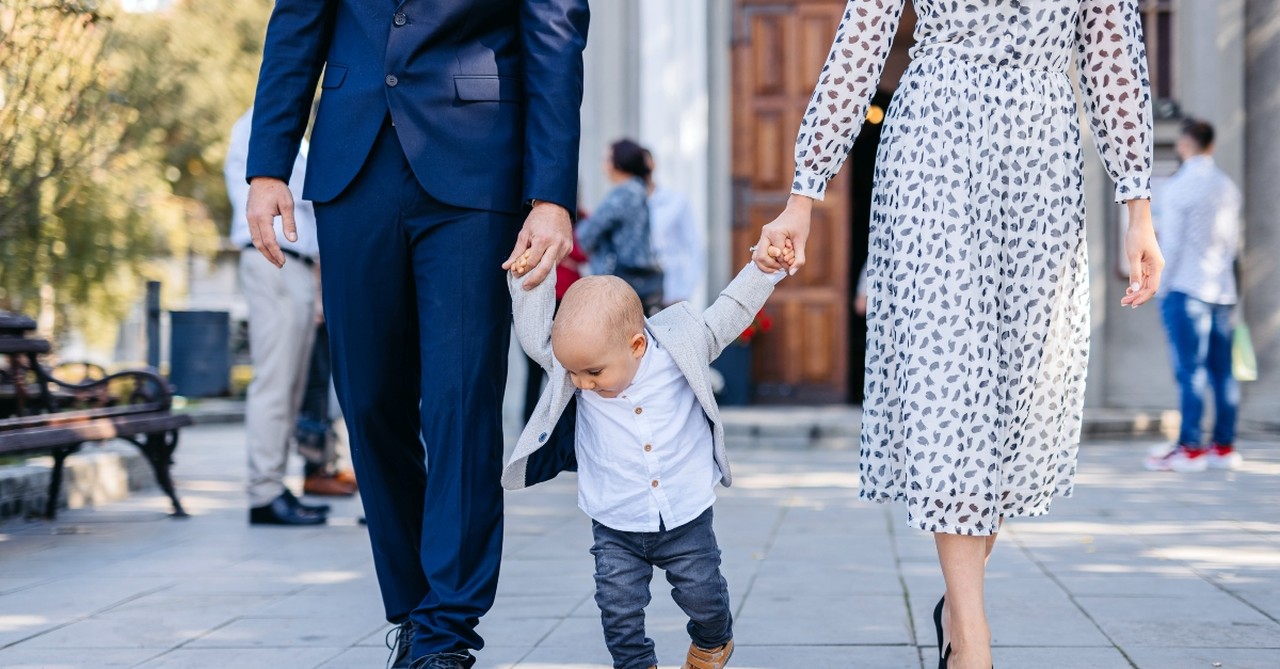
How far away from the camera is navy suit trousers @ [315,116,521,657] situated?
3117mm

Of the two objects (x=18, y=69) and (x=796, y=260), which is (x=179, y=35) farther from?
→ (x=796, y=260)

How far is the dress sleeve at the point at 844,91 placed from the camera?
3.07 metres

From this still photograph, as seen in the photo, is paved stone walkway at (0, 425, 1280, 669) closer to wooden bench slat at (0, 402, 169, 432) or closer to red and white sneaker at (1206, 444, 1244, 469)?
wooden bench slat at (0, 402, 169, 432)

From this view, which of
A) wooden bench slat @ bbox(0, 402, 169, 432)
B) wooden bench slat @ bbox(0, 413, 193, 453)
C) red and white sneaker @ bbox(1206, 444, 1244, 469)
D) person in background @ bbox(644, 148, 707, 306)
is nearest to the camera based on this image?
wooden bench slat @ bbox(0, 413, 193, 453)

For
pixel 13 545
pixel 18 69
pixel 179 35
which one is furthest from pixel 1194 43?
pixel 179 35

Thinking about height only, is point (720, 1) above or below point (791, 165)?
above

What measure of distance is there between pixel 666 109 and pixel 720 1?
1.08 meters

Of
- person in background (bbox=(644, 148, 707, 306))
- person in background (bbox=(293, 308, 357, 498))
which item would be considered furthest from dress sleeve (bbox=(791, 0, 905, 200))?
person in background (bbox=(644, 148, 707, 306))

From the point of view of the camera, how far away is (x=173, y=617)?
422 centimetres

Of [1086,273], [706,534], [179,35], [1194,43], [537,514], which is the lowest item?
[537,514]

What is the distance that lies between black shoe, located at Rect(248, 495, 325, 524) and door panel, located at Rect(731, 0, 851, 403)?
6.45m

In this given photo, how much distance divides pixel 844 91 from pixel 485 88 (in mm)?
790

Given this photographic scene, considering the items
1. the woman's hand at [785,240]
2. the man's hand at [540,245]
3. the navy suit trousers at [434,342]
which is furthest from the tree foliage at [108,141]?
the woman's hand at [785,240]

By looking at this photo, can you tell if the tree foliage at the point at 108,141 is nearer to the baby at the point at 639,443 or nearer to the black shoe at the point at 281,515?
the black shoe at the point at 281,515
